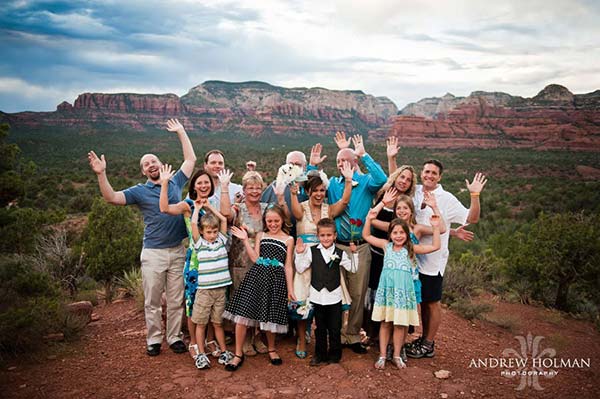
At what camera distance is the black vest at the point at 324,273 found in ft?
14.7

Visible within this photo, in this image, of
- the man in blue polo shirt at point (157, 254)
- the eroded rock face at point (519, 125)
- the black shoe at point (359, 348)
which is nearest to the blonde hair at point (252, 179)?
the man in blue polo shirt at point (157, 254)

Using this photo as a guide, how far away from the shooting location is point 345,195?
455 cm

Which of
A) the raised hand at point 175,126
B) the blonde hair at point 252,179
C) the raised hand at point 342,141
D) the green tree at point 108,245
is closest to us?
the blonde hair at point 252,179

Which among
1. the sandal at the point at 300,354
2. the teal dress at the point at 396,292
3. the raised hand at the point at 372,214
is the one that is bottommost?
the sandal at the point at 300,354

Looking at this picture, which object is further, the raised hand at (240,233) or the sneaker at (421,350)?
the sneaker at (421,350)

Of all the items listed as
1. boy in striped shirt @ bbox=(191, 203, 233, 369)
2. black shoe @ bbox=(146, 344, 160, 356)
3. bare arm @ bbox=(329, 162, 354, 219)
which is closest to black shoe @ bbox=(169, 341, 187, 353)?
black shoe @ bbox=(146, 344, 160, 356)

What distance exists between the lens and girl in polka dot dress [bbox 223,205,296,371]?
14.7 feet

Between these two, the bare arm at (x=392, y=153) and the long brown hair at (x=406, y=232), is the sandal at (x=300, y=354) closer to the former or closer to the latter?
the long brown hair at (x=406, y=232)

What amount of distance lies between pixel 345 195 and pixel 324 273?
875mm

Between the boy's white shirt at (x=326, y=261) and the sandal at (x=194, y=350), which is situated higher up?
the boy's white shirt at (x=326, y=261)

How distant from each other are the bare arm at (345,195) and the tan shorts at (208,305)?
1.50 m

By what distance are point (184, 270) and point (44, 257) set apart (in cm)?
622

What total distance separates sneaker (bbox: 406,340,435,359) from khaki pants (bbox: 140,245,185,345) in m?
2.79

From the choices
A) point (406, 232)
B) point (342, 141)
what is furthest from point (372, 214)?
point (342, 141)
